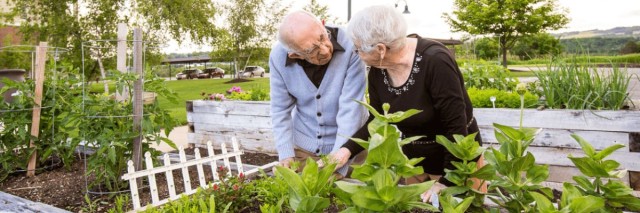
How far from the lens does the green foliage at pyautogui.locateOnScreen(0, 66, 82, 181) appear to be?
425cm

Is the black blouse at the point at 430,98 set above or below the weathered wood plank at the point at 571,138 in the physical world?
above

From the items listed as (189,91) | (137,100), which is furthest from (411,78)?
(189,91)

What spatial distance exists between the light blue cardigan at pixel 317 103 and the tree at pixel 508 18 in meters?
29.2

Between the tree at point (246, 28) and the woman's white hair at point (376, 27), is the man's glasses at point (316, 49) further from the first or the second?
the tree at point (246, 28)

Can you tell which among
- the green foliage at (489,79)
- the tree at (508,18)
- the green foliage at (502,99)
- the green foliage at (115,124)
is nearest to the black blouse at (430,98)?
the green foliage at (115,124)

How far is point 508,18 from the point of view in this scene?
30.5m

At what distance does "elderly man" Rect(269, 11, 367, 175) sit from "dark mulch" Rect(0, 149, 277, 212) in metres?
1.43

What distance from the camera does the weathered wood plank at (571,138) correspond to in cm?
353

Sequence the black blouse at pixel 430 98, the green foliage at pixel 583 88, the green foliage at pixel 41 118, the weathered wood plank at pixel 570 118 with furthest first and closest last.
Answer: the green foliage at pixel 41 118, the green foliage at pixel 583 88, the weathered wood plank at pixel 570 118, the black blouse at pixel 430 98

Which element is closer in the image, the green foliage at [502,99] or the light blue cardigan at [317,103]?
the light blue cardigan at [317,103]

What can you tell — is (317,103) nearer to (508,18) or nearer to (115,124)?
(115,124)

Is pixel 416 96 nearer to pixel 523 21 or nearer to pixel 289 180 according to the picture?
pixel 289 180

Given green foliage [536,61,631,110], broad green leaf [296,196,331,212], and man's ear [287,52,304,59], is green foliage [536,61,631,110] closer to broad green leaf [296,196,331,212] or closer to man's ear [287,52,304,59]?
man's ear [287,52,304,59]

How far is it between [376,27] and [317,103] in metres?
0.79
